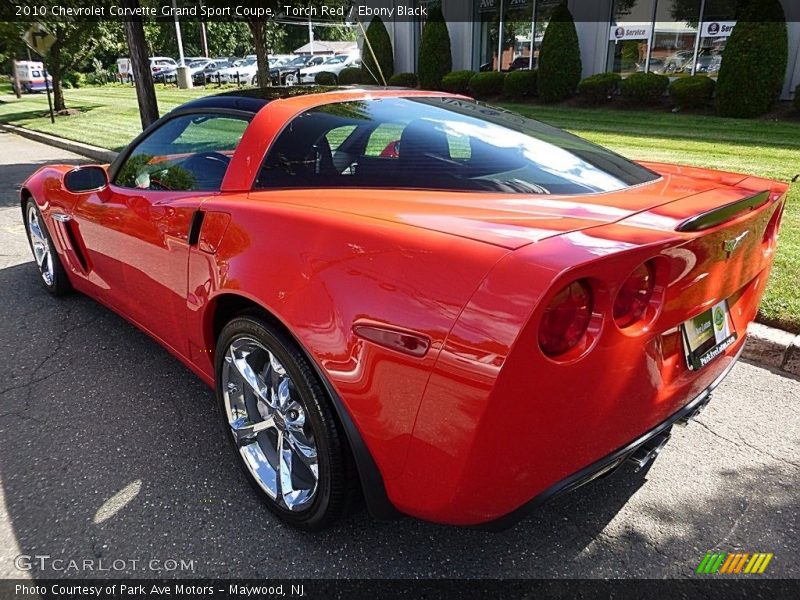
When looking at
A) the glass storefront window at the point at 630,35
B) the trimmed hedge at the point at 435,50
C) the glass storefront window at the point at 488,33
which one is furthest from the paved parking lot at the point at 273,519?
the glass storefront window at the point at 488,33

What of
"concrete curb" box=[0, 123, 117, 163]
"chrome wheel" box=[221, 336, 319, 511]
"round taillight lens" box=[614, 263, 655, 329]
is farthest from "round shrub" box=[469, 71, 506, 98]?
"round taillight lens" box=[614, 263, 655, 329]

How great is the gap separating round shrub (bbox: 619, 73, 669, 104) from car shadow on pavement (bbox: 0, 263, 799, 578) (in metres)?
14.1

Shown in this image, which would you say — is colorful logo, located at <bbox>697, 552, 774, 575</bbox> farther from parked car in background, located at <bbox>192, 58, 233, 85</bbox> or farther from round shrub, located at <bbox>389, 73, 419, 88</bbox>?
parked car in background, located at <bbox>192, 58, 233, 85</bbox>

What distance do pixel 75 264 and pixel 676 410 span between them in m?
3.48

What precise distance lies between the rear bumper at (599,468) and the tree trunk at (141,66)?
29.1 ft

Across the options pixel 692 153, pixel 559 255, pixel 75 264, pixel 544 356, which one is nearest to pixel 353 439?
pixel 544 356

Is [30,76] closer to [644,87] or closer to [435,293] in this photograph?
[644,87]

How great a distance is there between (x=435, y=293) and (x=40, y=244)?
3.92 meters

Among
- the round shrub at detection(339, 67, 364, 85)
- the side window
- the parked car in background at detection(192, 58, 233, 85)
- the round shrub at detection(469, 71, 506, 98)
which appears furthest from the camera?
the parked car in background at detection(192, 58, 233, 85)

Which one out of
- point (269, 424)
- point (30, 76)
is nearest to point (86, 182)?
point (269, 424)

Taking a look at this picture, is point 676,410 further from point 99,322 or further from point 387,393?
point 99,322

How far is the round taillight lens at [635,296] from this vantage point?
1.63m

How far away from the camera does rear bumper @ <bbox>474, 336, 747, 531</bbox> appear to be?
162cm

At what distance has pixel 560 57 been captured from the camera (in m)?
16.0
